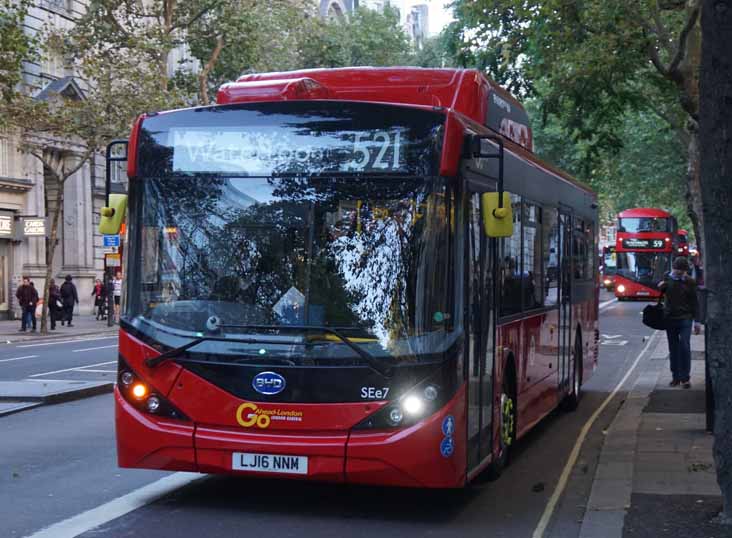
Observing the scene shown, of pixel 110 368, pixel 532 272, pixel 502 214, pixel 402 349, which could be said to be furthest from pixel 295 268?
pixel 110 368

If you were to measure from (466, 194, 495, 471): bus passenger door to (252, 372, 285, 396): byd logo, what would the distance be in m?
1.32

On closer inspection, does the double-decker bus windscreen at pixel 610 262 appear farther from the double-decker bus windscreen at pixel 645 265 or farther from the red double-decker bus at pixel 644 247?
the red double-decker bus at pixel 644 247

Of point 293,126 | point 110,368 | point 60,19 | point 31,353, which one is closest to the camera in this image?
point 293,126

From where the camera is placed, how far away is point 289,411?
827 centimetres

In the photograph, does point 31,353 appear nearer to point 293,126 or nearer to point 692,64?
point 692,64

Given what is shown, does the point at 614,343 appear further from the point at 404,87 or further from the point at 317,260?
the point at 317,260

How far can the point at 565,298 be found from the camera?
14.3 metres

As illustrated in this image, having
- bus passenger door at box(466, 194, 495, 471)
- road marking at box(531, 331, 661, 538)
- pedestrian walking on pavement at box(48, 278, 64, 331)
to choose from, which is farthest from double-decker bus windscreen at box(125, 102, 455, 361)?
pedestrian walking on pavement at box(48, 278, 64, 331)

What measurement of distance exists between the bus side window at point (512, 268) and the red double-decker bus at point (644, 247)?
162 feet

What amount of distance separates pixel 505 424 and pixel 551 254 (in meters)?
3.07

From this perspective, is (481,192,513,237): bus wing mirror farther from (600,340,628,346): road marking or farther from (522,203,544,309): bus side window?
(600,340,628,346): road marking

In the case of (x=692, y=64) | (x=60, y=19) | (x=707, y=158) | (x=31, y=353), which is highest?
(x=60, y=19)

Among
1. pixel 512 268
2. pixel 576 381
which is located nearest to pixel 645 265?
pixel 576 381

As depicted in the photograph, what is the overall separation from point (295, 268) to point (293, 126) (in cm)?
100
